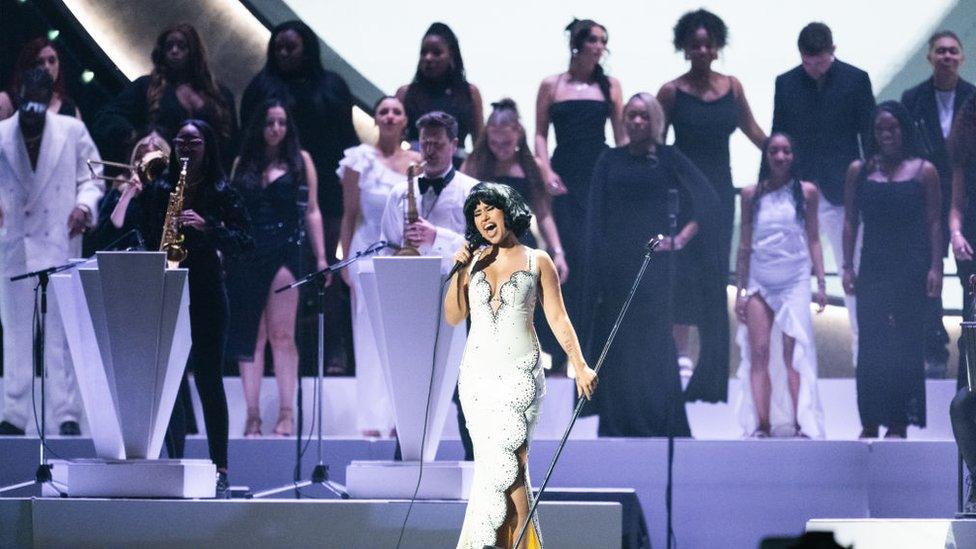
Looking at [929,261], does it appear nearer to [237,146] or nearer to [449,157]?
[449,157]

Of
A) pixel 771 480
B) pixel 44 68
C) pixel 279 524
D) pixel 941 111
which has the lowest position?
pixel 771 480

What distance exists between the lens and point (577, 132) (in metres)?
8.02

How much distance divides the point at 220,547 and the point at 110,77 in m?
3.68

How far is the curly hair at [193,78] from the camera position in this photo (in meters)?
8.30

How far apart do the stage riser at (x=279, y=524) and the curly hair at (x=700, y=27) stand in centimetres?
339

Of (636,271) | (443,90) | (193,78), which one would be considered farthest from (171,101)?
(636,271)

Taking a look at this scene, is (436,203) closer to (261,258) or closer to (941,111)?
(261,258)

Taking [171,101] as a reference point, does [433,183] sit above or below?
below

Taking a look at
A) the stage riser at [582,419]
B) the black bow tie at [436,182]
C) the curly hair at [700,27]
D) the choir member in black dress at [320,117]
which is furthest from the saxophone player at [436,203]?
the curly hair at [700,27]

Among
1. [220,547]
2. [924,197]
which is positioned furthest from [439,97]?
[220,547]

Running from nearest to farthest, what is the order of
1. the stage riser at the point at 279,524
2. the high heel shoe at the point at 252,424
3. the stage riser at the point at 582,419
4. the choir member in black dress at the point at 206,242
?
the stage riser at the point at 279,524 < the choir member in black dress at the point at 206,242 < the high heel shoe at the point at 252,424 < the stage riser at the point at 582,419

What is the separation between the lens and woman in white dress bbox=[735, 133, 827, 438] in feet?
25.7

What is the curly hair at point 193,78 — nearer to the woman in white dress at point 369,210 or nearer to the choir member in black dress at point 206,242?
the woman in white dress at point 369,210

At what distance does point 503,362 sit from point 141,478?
1738mm
